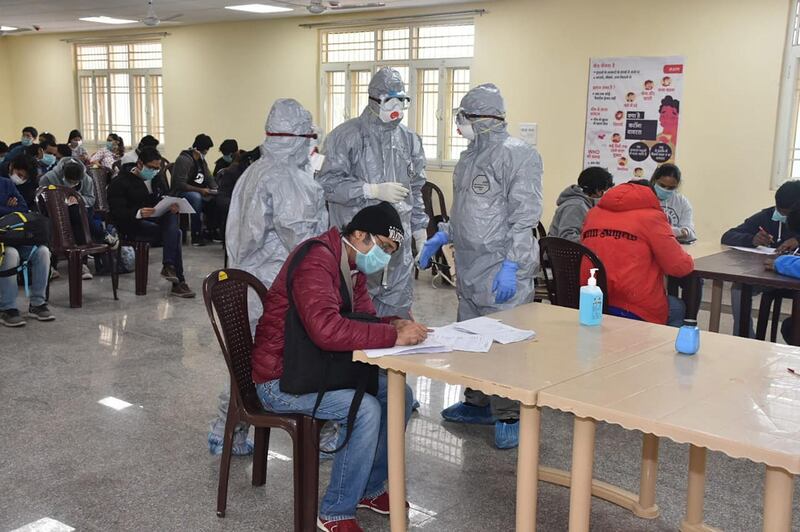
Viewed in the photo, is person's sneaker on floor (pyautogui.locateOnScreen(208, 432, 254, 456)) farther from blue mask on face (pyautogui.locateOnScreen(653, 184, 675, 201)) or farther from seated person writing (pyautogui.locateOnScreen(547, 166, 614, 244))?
blue mask on face (pyautogui.locateOnScreen(653, 184, 675, 201))

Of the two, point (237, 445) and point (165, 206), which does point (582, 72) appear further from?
point (237, 445)

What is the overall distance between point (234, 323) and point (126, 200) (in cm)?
379

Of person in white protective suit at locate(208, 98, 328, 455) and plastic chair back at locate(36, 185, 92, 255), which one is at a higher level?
person in white protective suit at locate(208, 98, 328, 455)

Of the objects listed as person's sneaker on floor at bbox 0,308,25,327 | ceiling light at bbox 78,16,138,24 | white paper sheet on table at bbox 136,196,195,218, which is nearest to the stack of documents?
person's sneaker on floor at bbox 0,308,25,327

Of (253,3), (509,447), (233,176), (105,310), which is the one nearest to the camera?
(509,447)

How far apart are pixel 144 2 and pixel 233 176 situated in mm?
2306

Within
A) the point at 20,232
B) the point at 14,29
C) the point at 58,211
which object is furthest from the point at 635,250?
the point at 14,29

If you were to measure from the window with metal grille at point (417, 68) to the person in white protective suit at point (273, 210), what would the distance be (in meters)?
5.37

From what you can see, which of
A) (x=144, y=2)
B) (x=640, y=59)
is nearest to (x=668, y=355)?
(x=640, y=59)

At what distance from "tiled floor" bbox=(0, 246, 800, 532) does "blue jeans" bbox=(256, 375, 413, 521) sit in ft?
0.69

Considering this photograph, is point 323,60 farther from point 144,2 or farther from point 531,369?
point 531,369

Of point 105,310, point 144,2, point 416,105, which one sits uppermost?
point 144,2

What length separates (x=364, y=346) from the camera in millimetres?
2191

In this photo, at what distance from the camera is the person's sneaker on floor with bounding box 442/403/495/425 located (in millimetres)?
3383
